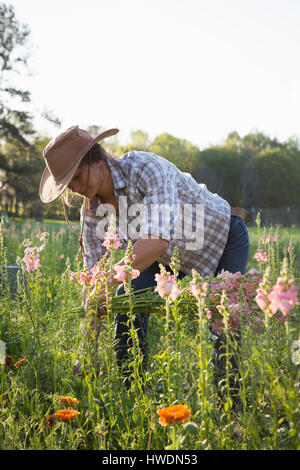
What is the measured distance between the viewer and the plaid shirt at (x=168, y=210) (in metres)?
2.28

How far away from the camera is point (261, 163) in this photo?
1786 inches

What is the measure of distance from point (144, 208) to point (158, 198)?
10cm

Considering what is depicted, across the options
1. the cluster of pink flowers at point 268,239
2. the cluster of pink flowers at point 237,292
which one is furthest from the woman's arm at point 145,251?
the cluster of pink flowers at point 268,239

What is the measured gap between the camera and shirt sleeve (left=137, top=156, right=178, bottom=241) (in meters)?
2.18

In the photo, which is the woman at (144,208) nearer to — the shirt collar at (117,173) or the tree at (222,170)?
the shirt collar at (117,173)

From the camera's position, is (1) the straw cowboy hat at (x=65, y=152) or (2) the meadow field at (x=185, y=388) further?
(1) the straw cowboy hat at (x=65, y=152)

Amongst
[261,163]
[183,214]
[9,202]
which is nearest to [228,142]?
[261,163]

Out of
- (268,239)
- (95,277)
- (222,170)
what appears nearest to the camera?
(95,277)

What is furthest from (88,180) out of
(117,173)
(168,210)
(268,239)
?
(268,239)

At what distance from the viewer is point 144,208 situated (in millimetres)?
2312

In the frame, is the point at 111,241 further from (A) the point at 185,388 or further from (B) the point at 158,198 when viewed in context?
(A) the point at 185,388

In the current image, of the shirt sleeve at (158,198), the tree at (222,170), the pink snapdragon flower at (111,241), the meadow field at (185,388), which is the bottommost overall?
the meadow field at (185,388)

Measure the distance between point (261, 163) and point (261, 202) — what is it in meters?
4.08
